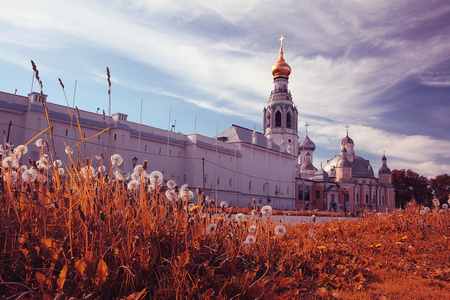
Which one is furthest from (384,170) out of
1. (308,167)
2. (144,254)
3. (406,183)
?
(144,254)

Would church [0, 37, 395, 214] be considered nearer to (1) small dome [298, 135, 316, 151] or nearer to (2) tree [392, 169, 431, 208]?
(1) small dome [298, 135, 316, 151]

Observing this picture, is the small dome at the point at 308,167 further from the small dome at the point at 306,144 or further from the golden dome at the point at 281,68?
the golden dome at the point at 281,68

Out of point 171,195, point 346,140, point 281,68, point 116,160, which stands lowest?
point 171,195

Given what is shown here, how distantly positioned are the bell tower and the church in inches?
6.8

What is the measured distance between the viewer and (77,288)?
103 inches

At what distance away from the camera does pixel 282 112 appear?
65062 millimetres

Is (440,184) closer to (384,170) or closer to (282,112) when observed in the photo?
(384,170)

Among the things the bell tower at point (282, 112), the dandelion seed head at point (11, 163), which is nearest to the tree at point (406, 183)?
the bell tower at point (282, 112)

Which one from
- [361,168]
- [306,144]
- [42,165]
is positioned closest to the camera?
[42,165]

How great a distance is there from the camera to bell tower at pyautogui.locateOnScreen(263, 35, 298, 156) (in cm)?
6488

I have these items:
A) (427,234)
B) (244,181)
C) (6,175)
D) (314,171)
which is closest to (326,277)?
(6,175)

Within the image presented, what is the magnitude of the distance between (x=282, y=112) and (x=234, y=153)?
2155cm

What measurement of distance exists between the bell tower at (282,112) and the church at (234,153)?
6.8 inches

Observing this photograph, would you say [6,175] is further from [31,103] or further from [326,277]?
[31,103]
